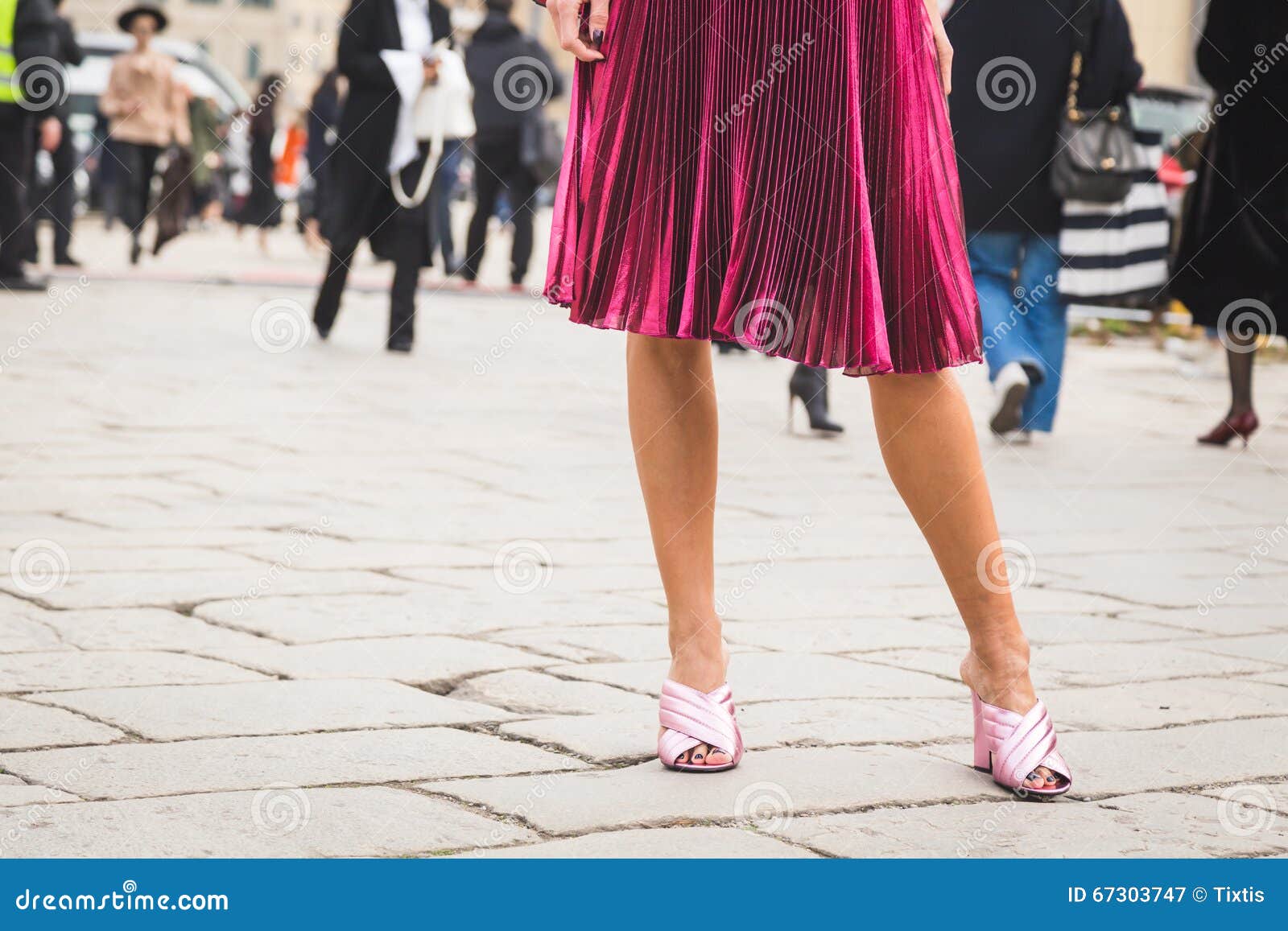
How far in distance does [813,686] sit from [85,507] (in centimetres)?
216

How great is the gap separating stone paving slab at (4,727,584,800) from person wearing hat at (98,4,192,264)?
36.4 ft

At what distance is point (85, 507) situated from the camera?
4293mm

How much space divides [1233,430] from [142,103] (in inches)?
373

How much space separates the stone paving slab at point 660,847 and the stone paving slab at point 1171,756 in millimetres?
475

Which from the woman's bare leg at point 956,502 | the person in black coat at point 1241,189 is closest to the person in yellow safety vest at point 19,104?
the person in black coat at point 1241,189

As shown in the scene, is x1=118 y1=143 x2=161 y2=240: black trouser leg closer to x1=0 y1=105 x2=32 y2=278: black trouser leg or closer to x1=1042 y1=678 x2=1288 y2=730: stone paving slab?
x1=0 y1=105 x2=32 y2=278: black trouser leg

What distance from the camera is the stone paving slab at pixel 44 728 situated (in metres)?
2.43

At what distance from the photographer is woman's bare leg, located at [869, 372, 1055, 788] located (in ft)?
7.54

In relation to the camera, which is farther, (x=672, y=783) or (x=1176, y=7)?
(x=1176, y=7)

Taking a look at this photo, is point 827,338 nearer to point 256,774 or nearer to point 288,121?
point 256,774

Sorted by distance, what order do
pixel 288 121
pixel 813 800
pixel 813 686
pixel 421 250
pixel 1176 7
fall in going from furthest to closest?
pixel 288 121
pixel 1176 7
pixel 421 250
pixel 813 686
pixel 813 800

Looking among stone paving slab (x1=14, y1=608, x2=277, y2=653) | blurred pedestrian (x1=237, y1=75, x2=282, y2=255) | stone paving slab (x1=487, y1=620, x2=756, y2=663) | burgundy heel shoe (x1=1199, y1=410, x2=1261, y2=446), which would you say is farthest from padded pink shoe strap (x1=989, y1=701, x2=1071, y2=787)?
blurred pedestrian (x1=237, y1=75, x2=282, y2=255)

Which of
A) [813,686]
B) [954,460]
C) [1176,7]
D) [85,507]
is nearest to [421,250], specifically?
[85,507]

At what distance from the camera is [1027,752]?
7.47 ft
